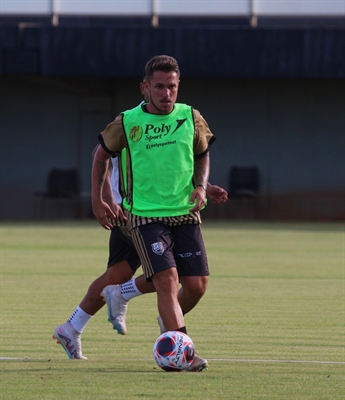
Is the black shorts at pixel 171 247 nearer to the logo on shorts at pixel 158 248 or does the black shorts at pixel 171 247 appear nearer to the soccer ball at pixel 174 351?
the logo on shorts at pixel 158 248

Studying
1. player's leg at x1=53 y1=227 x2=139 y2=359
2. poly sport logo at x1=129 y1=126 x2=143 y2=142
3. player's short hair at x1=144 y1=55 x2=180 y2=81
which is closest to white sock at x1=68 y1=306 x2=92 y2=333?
player's leg at x1=53 y1=227 x2=139 y2=359

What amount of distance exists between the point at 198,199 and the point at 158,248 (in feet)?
1.32

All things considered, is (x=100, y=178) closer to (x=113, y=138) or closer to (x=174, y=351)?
(x=113, y=138)

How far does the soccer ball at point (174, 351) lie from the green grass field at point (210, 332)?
8 centimetres

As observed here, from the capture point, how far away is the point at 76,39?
22859 millimetres

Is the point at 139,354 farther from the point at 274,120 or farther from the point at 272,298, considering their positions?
the point at 274,120

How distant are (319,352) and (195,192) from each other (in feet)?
5.38

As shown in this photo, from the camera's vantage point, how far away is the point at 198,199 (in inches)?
234

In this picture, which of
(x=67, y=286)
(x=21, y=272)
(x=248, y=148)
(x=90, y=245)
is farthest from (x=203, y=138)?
(x=248, y=148)

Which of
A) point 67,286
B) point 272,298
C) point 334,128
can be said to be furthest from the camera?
point 334,128

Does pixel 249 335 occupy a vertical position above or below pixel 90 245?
above
